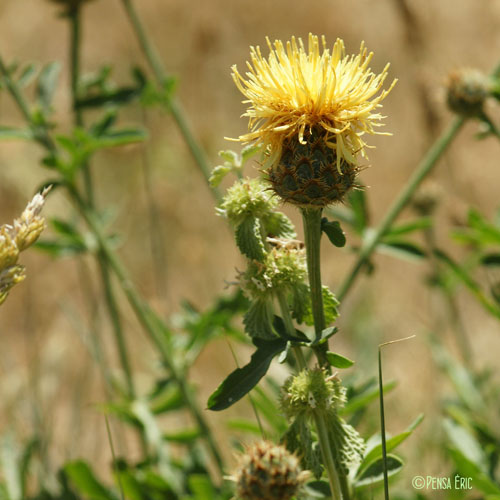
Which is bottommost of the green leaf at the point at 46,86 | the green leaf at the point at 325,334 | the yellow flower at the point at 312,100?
the green leaf at the point at 325,334

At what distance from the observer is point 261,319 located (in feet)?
5.40

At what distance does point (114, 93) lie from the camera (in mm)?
3424

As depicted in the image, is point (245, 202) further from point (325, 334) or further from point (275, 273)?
point (325, 334)

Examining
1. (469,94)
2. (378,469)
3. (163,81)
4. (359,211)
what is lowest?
(378,469)

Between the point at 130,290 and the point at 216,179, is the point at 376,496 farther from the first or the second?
the point at 216,179

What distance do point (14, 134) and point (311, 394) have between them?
2.10 metres

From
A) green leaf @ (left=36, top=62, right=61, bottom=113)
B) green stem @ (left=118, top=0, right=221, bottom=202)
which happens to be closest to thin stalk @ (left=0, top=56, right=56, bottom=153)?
green leaf @ (left=36, top=62, right=61, bottom=113)

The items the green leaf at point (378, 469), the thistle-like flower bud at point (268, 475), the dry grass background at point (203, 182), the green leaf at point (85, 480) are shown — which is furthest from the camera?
the dry grass background at point (203, 182)

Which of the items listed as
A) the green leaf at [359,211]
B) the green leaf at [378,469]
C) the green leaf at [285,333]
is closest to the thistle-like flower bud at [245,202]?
the green leaf at [285,333]

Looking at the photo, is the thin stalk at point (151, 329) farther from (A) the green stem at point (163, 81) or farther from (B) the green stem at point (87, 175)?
(A) the green stem at point (163, 81)

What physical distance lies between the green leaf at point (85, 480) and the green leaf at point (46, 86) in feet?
5.52

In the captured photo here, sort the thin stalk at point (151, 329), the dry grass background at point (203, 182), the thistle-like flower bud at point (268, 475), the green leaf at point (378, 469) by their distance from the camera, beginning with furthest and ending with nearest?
the dry grass background at point (203, 182), the thin stalk at point (151, 329), the green leaf at point (378, 469), the thistle-like flower bud at point (268, 475)

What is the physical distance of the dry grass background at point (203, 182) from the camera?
16.8ft

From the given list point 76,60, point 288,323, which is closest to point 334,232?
point 288,323
